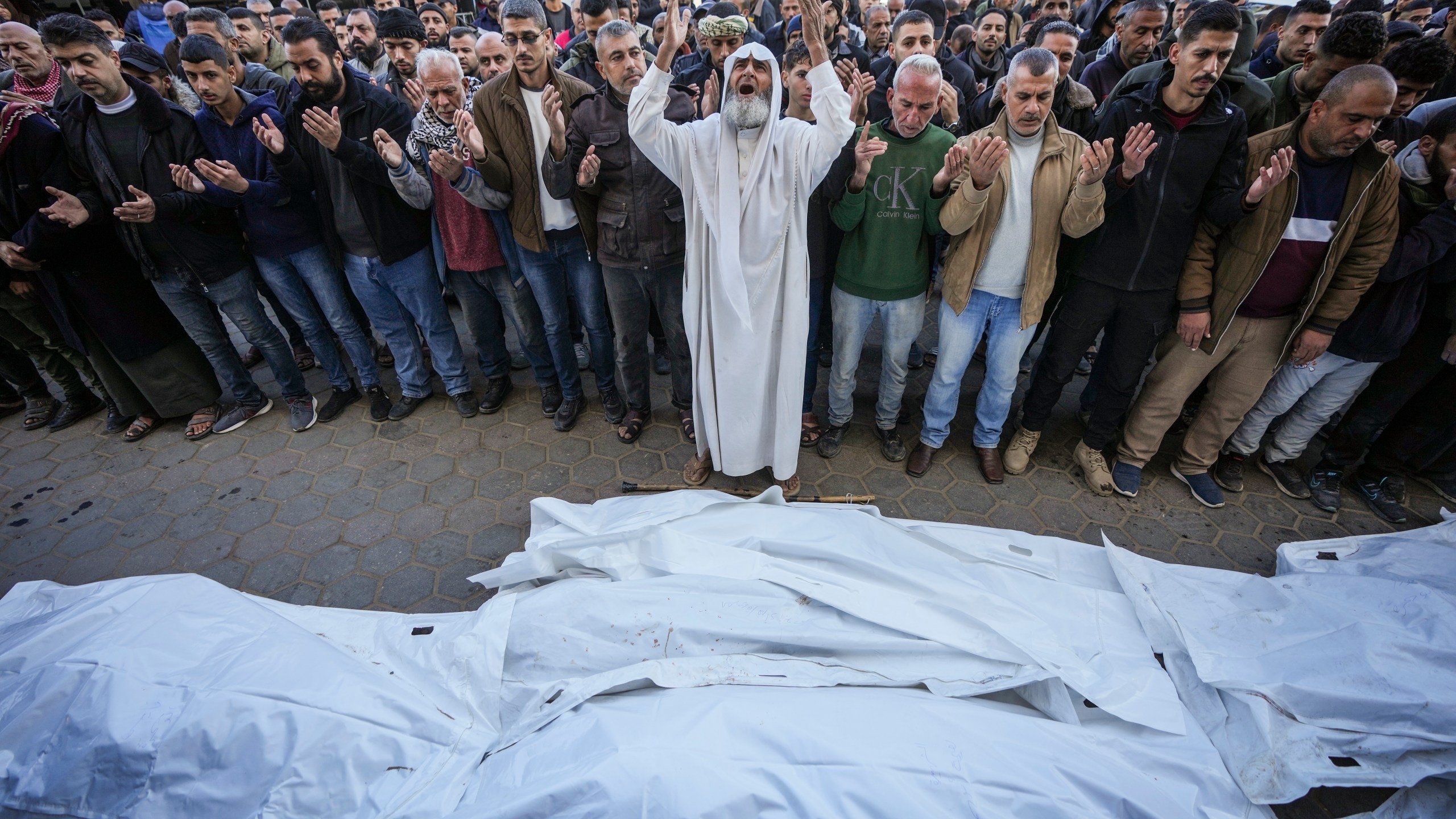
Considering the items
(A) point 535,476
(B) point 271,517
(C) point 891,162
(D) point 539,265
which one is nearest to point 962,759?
(C) point 891,162

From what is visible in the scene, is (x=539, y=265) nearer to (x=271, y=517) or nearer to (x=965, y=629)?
(x=271, y=517)

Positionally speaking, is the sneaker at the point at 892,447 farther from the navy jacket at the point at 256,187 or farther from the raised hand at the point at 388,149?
the navy jacket at the point at 256,187

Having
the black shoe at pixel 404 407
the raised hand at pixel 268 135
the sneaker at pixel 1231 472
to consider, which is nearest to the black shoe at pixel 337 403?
the black shoe at pixel 404 407

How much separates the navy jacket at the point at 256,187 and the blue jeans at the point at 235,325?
0.42m

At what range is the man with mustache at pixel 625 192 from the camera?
10.7ft

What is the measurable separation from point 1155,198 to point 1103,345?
1041mm

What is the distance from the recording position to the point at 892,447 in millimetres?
4039

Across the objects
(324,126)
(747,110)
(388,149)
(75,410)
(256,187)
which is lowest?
(75,410)

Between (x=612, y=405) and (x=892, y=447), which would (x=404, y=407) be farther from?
(x=892, y=447)

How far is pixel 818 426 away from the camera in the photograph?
14.1 ft

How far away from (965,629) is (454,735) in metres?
1.81

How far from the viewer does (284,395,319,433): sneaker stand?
14.7 feet

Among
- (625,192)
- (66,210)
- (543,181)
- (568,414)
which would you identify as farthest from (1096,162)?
(66,210)

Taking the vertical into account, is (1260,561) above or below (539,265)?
below
